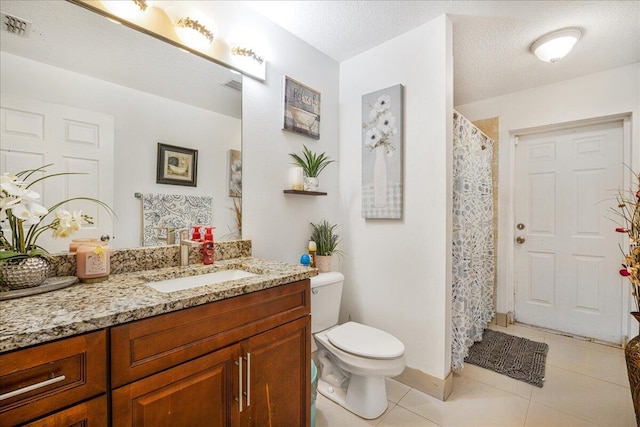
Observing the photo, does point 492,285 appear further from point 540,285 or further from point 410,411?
point 410,411

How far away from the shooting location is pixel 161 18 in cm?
137

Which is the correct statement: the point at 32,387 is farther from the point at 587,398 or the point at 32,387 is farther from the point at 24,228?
the point at 587,398

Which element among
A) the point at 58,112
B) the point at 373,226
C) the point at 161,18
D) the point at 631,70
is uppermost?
the point at 631,70

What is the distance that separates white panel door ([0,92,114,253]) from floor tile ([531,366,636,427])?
2.63 meters

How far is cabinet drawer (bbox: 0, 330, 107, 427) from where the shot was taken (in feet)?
1.94

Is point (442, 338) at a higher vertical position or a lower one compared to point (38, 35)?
lower

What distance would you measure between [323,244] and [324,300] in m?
0.41

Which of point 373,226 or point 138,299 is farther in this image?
point 373,226

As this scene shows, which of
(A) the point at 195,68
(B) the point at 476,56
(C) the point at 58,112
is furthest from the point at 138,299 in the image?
(B) the point at 476,56

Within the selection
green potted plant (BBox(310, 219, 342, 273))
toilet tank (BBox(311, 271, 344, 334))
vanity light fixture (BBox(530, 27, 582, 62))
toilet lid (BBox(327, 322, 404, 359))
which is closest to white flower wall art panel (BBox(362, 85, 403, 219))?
green potted plant (BBox(310, 219, 342, 273))

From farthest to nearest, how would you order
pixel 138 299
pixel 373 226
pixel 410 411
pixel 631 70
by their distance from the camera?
1. pixel 631 70
2. pixel 373 226
3. pixel 410 411
4. pixel 138 299

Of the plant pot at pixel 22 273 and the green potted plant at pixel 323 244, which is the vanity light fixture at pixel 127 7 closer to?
the plant pot at pixel 22 273

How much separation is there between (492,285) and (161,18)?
330 centimetres

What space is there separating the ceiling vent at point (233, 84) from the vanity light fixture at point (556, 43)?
2068 millimetres
